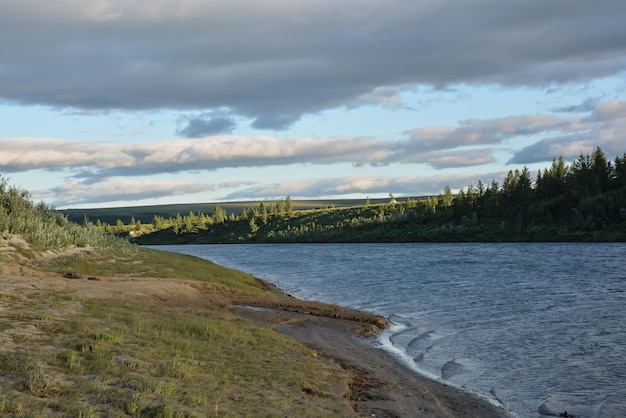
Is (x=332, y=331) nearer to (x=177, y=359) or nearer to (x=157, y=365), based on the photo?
(x=177, y=359)

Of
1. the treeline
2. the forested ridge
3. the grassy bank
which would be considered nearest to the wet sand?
the grassy bank

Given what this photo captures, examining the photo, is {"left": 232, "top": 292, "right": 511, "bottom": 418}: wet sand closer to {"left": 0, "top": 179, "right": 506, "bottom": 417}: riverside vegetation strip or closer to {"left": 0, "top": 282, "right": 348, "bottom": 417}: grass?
{"left": 0, "top": 179, "right": 506, "bottom": 417}: riverside vegetation strip

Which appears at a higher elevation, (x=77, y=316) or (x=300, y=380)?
(x=77, y=316)

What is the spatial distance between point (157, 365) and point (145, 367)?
0.44m

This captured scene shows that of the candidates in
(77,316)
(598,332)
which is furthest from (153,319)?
(598,332)

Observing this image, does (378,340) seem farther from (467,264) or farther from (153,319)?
(467,264)

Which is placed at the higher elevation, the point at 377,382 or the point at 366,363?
the point at 377,382

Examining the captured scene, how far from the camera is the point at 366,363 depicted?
1938cm

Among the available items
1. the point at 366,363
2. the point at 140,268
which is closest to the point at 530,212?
the point at 140,268

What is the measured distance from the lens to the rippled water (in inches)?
686

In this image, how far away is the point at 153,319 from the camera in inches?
794

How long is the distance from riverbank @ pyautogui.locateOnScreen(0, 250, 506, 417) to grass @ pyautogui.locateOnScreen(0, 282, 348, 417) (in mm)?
35

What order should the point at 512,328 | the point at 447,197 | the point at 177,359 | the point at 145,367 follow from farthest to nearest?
1. the point at 447,197
2. the point at 512,328
3. the point at 177,359
4. the point at 145,367

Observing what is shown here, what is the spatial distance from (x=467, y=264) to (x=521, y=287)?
25.2 m
